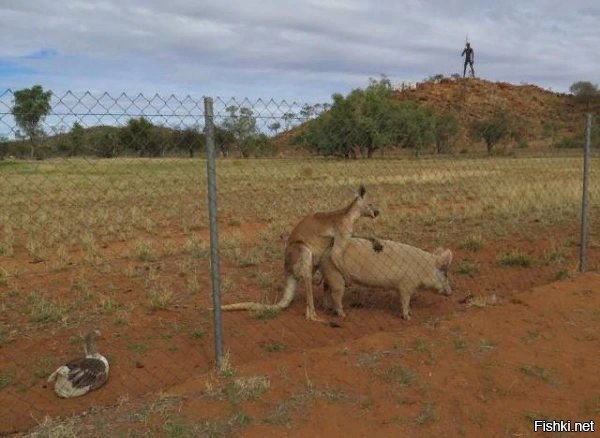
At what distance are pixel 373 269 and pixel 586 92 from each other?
306 ft

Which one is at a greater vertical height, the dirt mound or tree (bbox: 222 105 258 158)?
the dirt mound

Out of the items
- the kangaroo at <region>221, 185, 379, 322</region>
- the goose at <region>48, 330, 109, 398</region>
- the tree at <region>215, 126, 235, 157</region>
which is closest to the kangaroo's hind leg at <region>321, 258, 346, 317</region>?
the kangaroo at <region>221, 185, 379, 322</region>

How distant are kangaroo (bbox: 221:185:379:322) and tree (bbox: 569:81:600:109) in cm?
9012

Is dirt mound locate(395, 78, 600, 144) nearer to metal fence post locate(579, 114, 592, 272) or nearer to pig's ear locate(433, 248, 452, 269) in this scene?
metal fence post locate(579, 114, 592, 272)

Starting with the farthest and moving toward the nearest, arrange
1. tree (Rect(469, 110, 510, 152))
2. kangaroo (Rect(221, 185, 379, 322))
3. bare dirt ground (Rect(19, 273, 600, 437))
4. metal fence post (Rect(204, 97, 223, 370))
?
tree (Rect(469, 110, 510, 152)) → kangaroo (Rect(221, 185, 379, 322)) → metal fence post (Rect(204, 97, 223, 370)) → bare dirt ground (Rect(19, 273, 600, 437))

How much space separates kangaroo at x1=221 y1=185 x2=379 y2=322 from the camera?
23.1ft

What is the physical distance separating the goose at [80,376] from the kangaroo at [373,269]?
2892 millimetres

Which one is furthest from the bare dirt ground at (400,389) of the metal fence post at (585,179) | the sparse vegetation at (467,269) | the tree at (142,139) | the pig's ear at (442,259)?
the tree at (142,139)

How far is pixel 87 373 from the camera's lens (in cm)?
535

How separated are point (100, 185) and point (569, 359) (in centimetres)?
2062

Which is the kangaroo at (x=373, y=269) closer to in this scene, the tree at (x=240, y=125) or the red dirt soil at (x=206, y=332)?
the red dirt soil at (x=206, y=332)

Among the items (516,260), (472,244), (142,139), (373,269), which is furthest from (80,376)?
(472,244)

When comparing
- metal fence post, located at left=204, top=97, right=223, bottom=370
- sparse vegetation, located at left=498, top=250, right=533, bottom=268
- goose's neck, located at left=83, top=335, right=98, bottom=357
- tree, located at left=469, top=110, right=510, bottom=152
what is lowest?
goose's neck, located at left=83, top=335, right=98, bottom=357

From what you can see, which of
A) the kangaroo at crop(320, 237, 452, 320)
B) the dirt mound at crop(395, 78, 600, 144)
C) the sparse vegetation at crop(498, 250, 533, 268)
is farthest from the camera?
the dirt mound at crop(395, 78, 600, 144)
